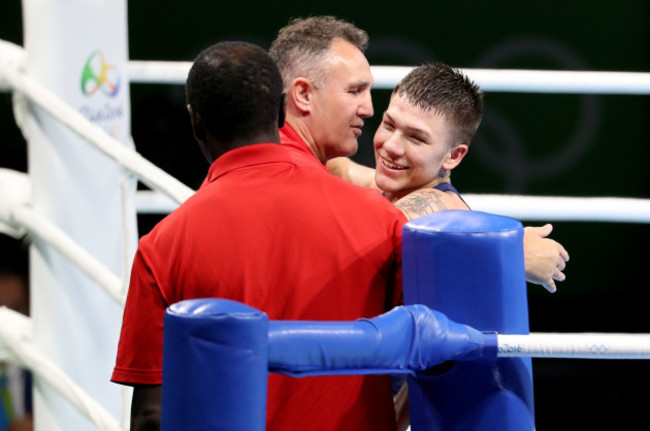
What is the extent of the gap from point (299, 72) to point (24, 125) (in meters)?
0.61

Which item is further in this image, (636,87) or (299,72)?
(636,87)

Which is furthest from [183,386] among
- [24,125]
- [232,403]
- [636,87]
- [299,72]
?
[636,87]

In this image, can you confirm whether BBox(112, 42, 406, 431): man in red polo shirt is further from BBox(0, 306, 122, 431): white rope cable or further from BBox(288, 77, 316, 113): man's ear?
BBox(0, 306, 122, 431): white rope cable

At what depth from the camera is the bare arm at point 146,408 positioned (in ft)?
4.07

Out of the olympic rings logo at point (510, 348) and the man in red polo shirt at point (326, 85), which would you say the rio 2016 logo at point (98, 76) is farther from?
the olympic rings logo at point (510, 348)

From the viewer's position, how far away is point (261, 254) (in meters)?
1.23

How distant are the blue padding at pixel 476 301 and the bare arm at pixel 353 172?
3.19ft

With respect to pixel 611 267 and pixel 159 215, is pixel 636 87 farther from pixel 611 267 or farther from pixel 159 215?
pixel 159 215

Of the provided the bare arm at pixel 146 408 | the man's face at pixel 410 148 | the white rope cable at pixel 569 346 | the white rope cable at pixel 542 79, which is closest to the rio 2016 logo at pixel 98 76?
the white rope cable at pixel 542 79

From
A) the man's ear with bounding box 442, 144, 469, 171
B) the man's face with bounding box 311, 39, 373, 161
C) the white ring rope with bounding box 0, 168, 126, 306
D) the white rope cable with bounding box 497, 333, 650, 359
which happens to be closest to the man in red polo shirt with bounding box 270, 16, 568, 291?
the man's face with bounding box 311, 39, 373, 161

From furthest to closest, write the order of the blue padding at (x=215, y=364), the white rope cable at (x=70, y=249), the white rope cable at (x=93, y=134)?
the white rope cable at (x=70, y=249)
the white rope cable at (x=93, y=134)
the blue padding at (x=215, y=364)

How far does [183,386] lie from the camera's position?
37.1 inches

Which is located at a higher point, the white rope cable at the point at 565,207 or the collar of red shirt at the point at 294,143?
the collar of red shirt at the point at 294,143

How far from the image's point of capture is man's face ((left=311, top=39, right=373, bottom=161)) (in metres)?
1.68
